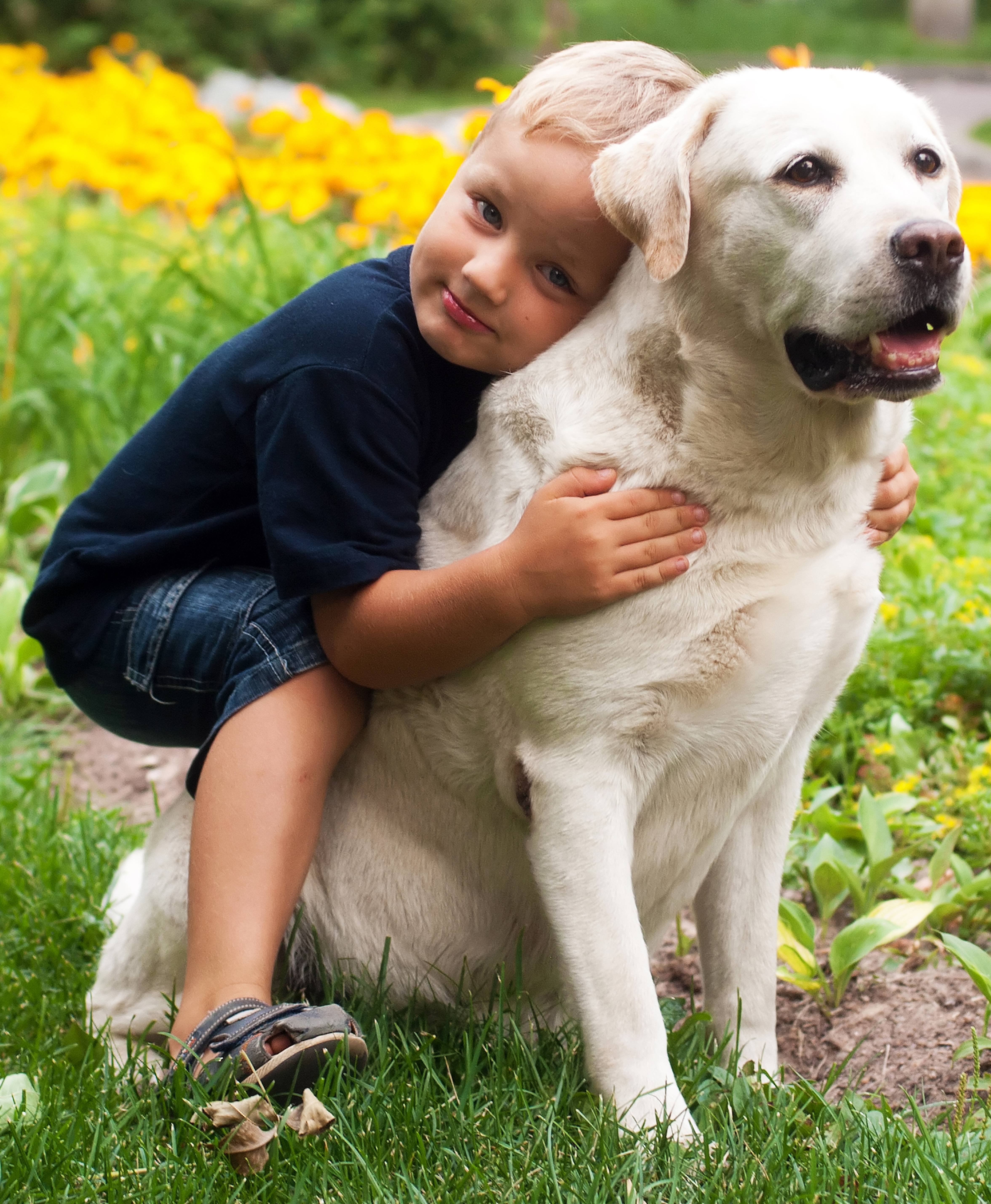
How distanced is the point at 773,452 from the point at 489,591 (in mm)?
453

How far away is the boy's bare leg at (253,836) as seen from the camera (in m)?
1.96

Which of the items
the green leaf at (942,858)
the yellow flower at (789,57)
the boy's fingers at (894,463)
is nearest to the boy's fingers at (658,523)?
the boy's fingers at (894,463)

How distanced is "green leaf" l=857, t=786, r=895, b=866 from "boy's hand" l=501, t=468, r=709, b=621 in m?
0.89

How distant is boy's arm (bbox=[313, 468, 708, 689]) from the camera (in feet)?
5.94

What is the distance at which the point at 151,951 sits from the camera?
2191mm

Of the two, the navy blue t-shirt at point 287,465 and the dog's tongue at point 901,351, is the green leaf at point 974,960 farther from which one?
the navy blue t-shirt at point 287,465

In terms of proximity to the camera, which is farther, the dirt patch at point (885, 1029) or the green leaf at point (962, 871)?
the green leaf at point (962, 871)

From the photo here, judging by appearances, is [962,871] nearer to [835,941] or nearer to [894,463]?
[835,941]

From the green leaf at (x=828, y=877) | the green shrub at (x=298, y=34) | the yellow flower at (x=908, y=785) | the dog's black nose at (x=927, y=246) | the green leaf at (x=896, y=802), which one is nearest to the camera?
the dog's black nose at (x=927, y=246)

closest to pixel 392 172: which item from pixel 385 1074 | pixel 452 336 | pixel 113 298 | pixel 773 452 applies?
pixel 113 298

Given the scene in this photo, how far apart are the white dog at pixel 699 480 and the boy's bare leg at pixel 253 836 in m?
0.16

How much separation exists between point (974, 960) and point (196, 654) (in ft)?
4.46

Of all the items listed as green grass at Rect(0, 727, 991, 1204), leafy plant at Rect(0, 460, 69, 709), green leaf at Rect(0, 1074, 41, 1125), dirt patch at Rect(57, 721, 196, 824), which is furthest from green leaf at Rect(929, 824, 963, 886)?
leafy plant at Rect(0, 460, 69, 709)

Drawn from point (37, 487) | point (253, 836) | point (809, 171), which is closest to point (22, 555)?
point (37, 487)
